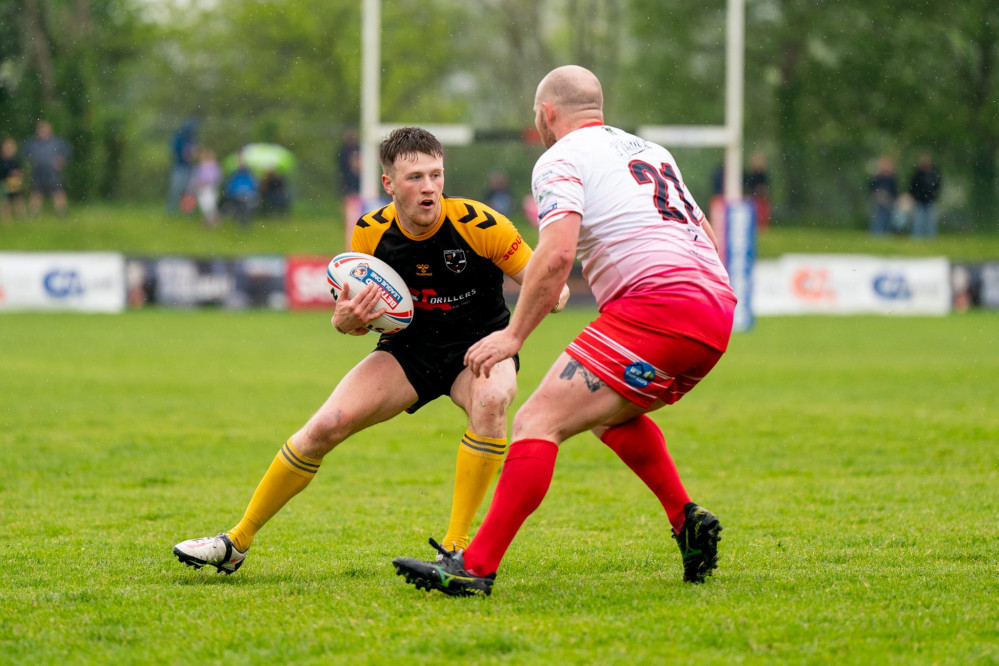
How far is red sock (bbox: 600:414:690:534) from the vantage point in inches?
194

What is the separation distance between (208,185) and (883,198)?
14.6 metres

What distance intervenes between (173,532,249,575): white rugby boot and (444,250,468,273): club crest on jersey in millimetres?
1436

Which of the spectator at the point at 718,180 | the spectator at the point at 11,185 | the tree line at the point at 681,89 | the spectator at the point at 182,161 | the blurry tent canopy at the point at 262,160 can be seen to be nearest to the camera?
the spectator at the point at 718,180

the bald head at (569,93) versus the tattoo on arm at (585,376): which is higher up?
the bald head at (569,93)

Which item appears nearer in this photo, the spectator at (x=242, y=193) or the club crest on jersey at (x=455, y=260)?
the club crest on jersey at (x=455, y=260)

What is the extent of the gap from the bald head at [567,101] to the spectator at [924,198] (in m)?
23.2

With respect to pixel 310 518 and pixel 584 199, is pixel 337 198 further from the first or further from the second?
pixel 584 199

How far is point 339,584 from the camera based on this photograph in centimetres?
474

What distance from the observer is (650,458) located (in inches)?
195

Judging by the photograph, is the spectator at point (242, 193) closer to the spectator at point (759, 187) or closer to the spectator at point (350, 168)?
the spectator at point (350, 168)

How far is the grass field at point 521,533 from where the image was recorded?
386 cm

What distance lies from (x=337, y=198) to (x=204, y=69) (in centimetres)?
1114

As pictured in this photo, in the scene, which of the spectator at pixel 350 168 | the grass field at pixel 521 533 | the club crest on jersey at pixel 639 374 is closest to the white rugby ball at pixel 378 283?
the grass field at pixel 521 533

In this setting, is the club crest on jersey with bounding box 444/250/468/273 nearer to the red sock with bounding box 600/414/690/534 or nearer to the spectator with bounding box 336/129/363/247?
the red sock with bounding box 600/414/690/534
